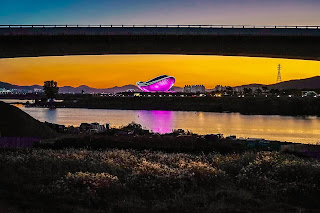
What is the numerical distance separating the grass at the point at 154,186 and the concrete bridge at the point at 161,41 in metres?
30.3

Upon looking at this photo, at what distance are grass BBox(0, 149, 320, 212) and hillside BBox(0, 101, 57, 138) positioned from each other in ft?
52.2

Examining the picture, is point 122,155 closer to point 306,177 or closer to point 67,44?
point 306,177

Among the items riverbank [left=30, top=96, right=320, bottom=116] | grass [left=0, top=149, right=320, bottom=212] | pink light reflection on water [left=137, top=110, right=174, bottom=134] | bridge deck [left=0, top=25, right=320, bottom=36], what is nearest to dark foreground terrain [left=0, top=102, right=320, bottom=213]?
grass [left=0, top=149, right=320, bottom=212]

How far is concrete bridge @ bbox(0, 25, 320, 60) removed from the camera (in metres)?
47.2

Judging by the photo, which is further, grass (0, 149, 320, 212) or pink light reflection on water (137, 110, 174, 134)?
pink light reflection on water (137, 110, 174, 134)

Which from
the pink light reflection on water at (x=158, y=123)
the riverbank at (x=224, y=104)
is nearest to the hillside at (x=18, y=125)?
the pink light reflection on water at (x=158, y=123)

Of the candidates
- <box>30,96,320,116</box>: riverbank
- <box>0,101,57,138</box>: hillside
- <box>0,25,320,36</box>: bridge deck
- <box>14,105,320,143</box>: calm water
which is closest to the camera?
<box>0,101,57,138</box>: hillside

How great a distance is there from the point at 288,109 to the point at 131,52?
248ft

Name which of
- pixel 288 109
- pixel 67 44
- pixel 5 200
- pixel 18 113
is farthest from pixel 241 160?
pixel 288 109

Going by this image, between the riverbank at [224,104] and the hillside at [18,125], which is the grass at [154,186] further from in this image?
the riverbank at [224,104]

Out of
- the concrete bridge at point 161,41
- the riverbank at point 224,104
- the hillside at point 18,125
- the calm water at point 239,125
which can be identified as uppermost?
the concrete bridge at point 161,41

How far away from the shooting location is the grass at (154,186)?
1270 cm

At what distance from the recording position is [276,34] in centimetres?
4731

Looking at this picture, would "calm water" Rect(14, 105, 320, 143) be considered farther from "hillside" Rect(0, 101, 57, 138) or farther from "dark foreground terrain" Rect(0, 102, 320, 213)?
"dark foreground terrain" Rect(0, 102, 320, 213)
